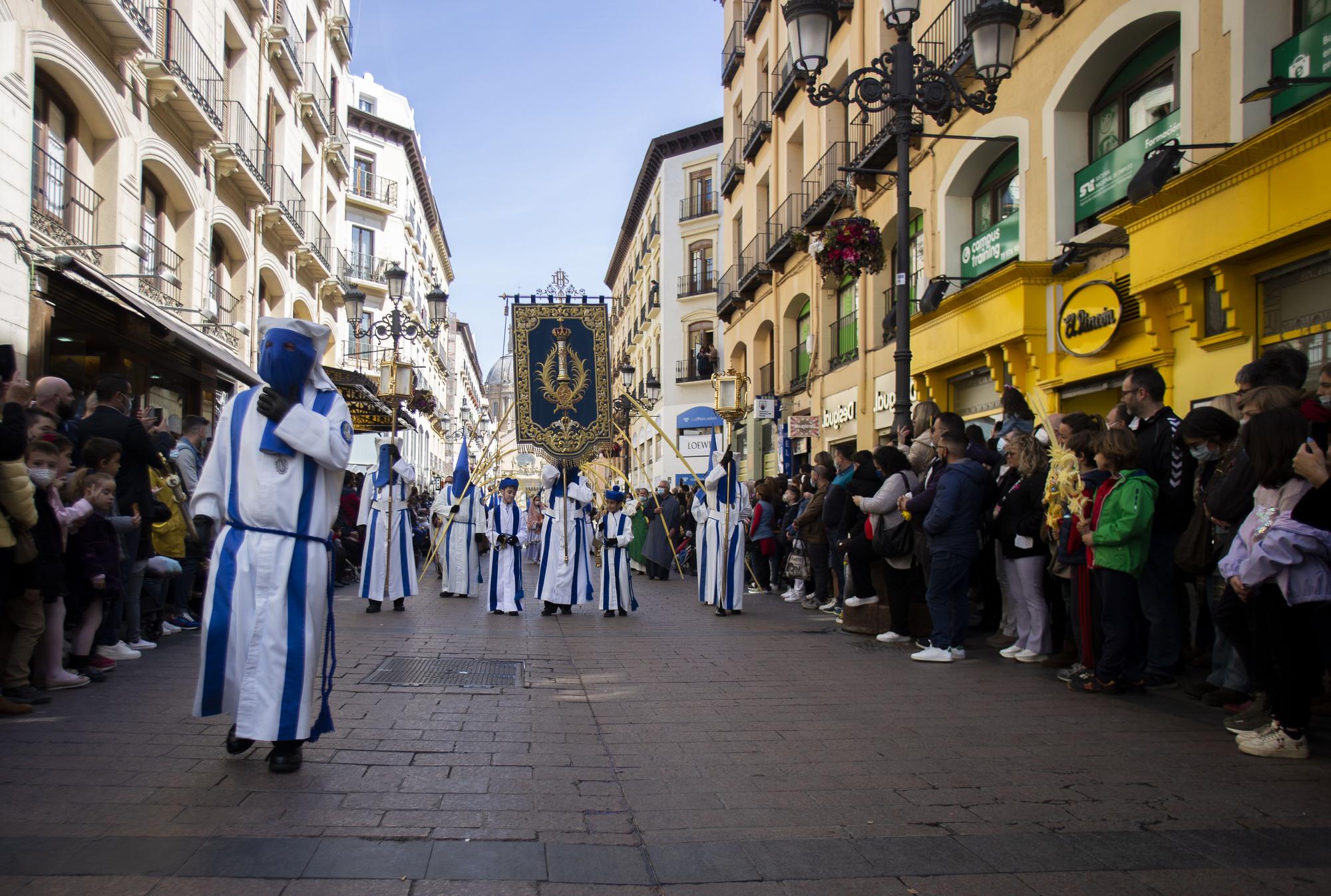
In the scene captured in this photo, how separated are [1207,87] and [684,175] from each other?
107ft

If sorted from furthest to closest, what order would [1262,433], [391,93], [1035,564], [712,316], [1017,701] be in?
[391,93]
[712,316]
[1035,564]
[1017,701]
[1262,433]

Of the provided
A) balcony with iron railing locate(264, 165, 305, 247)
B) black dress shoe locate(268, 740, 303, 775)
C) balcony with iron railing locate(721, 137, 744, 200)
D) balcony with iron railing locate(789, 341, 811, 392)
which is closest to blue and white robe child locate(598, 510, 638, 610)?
black dress shoe locate(268, 740, 303, 775)

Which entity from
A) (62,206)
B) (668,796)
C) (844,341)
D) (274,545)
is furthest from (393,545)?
(844,341)

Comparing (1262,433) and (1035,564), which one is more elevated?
(1262,433)

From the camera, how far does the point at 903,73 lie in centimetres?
1013

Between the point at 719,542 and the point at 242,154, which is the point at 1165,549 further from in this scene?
the point at 242,154

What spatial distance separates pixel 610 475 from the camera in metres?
47.3

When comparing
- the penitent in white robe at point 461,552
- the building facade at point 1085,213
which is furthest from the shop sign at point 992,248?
the penitent in white robe at point 461,552

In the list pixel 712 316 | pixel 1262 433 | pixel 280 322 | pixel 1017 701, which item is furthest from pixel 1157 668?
pixel 712 316

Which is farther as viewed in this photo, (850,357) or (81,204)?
(850,357)

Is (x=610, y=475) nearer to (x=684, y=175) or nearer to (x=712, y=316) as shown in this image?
(x=712, y=316)

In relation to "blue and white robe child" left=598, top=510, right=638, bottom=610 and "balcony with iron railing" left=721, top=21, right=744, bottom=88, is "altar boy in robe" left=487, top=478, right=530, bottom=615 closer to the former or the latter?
"blue and white robe child" left=598, top=510, right=638, bottom=610

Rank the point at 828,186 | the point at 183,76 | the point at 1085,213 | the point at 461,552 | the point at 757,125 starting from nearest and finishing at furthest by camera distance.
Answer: the point at 1085,213, the point at 461,552, the point at 183,76, the point at 828,186, the point at 757,125

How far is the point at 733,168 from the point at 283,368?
26.0m
